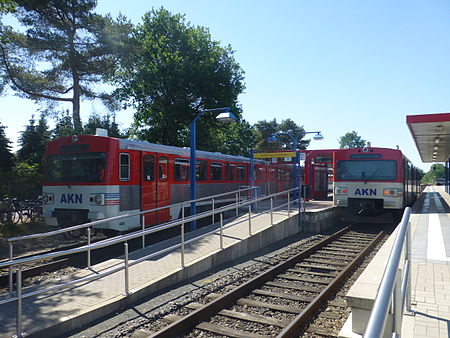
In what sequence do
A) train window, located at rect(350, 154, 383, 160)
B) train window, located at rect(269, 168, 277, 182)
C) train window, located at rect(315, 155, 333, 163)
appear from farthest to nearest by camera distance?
train window, located at rect(269, 168, 277, 182) < train window, located at rect(315, 155, 333, 163) < train window, located at rect(350, 154, 383, 160)

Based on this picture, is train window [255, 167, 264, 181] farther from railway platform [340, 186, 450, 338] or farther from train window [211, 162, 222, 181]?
railway platform [340, 186, 450, 338]

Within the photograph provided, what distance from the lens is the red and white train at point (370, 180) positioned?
563 inches

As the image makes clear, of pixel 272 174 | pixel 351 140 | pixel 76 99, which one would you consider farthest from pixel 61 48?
pixel 351 140

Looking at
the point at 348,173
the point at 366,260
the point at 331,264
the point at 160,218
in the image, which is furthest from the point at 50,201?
the point at 348,173

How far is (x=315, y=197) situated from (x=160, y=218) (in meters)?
15.1

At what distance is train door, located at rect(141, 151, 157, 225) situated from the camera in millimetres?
11279

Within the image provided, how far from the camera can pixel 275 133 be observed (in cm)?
5909

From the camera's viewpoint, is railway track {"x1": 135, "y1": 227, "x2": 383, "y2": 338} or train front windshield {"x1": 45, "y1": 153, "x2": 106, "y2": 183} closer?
railway track {"x1": 135, "y1": 227, "x2": 383, "y2": 338}

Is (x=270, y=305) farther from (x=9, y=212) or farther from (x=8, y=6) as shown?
(x=9, y=212)

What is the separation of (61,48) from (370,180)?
679 inches

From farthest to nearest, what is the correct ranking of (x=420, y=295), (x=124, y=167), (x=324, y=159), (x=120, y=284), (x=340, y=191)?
(x=324, y=159) → (x=340, y=191) → (x=124, y=167) → (x=120, y=284) → (x=420, y=295)

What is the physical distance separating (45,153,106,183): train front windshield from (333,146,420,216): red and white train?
31.4 ft

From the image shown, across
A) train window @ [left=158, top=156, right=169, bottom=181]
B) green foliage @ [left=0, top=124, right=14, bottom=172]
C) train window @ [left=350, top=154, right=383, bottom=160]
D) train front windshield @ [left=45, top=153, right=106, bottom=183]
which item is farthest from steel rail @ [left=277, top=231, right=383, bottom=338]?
green foliage @ [left=0, top=124, right=14, bottom=172]

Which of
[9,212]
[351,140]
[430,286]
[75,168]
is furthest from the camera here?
[351,140]
